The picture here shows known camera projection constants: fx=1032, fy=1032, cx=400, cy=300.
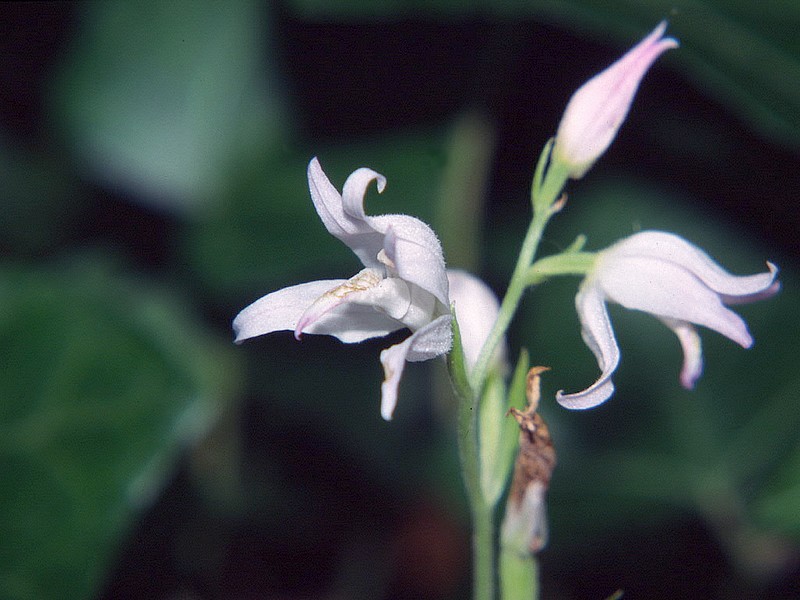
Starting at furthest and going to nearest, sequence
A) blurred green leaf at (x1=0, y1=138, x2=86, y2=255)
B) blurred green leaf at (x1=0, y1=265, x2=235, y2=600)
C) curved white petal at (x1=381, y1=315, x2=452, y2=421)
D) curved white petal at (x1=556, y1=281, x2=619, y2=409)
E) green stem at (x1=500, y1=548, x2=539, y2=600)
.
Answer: blurred green leaf at (x1=0, y1=138, x2=86, y2=255) → blurred green leaf at (x1=0, y1=265, x2=235, y2=600) → green stem at (x1=500, y1=548, x2=539, y2=600) → curved white petal at (x1=556, y1=281, x2=619, y2=409) → curved white petal at (x1=381, y1=315, x2=452, y2=421)

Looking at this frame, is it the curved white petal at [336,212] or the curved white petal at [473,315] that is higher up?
the curved white petal at [336,212]

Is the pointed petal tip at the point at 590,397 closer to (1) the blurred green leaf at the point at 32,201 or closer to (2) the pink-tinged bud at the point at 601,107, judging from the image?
(2) the pink-tinged bud at the point at 601,107

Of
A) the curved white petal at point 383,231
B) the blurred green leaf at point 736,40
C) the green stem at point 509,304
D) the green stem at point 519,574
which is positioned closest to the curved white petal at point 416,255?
the curved white petal at point 383,231

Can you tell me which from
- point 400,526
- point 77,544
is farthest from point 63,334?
point 400,526

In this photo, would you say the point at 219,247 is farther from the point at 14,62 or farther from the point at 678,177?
the point at 678,177

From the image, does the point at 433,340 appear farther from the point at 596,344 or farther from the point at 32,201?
the point at 32,201

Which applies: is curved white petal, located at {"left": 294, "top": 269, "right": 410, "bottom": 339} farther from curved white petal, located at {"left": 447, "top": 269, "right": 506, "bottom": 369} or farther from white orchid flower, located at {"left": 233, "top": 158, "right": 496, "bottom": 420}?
curved white petal, located at {"left": 447, "top": 269, "right": 506, "bottom": 369}

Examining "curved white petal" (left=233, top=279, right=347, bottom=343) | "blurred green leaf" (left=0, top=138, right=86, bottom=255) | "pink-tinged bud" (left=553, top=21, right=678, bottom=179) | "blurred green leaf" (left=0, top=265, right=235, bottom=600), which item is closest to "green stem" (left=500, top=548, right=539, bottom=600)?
"curved white petal" (left=233, top=279, right=347, bottom=343)
